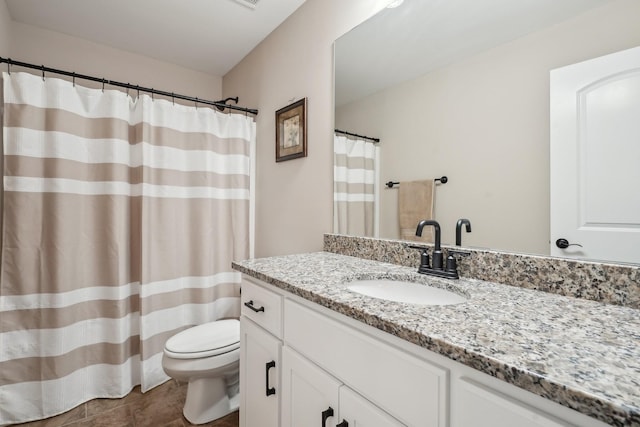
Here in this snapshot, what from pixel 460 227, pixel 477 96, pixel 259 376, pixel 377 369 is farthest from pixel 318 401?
pixel 477 96

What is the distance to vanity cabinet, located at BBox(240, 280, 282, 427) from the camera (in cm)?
105

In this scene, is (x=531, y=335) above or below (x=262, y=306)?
above

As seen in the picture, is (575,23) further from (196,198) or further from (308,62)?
(196,198)

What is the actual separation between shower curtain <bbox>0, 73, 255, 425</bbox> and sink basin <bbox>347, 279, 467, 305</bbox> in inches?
52.1

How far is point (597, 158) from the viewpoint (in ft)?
2.59

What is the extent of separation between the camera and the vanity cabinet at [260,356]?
1.05 m

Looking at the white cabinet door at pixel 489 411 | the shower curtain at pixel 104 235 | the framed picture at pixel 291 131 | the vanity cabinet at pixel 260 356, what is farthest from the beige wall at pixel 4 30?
the white cabinet door at pixel 489 411

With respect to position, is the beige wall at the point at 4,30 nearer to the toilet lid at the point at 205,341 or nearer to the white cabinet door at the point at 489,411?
the toilet lid at the point at 205,341

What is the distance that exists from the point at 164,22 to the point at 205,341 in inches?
79.1

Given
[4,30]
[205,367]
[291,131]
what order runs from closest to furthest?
[205,367], [4,30], [291,131]

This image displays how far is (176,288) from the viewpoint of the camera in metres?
1.97

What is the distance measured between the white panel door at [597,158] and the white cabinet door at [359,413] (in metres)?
0.69

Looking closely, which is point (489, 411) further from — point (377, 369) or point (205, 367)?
point (205, 367)

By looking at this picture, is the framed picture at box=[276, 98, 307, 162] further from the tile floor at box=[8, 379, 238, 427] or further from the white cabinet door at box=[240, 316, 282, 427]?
the tile floor at box=[8, 379, 238, 427]
